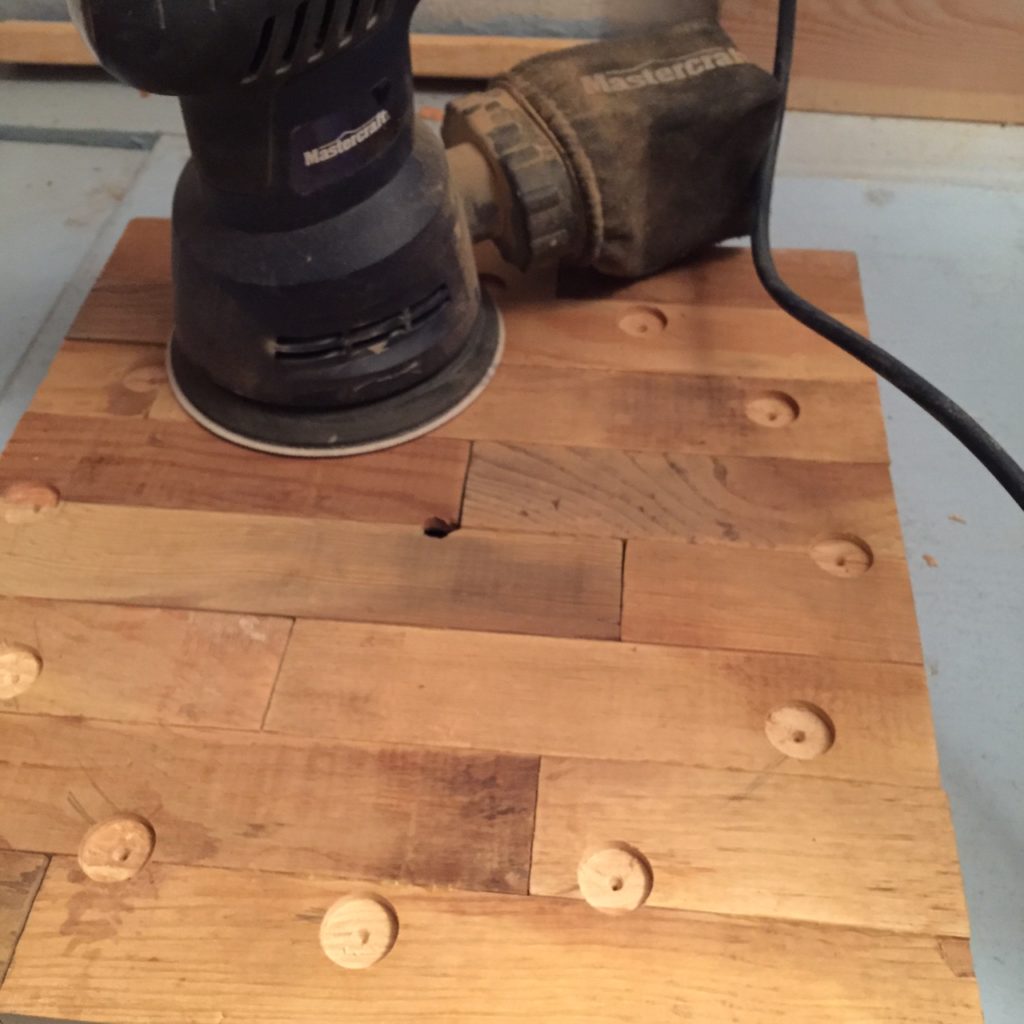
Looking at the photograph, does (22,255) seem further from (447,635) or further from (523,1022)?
(523,1022)

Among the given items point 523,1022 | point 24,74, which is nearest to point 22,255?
point 24,74

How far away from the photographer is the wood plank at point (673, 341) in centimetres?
59

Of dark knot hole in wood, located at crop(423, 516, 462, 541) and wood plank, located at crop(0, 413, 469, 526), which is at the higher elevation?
wood plank, located at crop(0, 413, 469, 526)

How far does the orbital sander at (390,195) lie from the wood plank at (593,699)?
134 millimetres

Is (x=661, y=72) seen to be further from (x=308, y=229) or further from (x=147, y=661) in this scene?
(x=147, y=661)

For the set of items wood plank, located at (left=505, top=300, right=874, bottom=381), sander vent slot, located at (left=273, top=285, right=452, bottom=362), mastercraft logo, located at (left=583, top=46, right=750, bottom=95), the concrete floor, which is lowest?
the concrete floor

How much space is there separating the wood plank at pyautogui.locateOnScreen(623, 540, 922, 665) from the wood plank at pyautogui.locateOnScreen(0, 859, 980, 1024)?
0.13 meters

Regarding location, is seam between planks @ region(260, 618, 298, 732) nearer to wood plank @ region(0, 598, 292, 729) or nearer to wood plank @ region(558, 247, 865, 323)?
wood plank @ region(0, 598, 292, 729)

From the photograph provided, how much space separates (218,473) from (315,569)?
0.29ft

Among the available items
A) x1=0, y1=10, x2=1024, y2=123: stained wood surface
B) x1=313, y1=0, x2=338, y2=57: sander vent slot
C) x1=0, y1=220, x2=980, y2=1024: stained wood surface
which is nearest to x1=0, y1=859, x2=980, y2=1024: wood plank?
x1=0, y1=220, x2=980, y2=1024: stained wood surface

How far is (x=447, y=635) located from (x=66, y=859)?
18cm

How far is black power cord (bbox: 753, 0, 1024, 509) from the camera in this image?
51 centimetres

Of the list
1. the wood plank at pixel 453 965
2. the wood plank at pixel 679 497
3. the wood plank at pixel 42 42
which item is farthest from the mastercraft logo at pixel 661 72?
the wood plank at pixel 42 42

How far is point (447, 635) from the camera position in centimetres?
47
